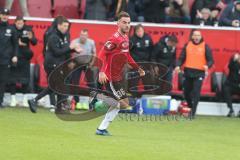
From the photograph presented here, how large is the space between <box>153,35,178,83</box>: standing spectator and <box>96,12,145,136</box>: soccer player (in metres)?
5.17

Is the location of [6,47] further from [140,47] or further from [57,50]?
[140,47]

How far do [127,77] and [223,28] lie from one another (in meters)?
3.12

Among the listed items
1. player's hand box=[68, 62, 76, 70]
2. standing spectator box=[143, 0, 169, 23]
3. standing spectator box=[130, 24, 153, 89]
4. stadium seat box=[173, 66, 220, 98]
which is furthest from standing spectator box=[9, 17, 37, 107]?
stadium seat box=[173, 66, 220, 98]

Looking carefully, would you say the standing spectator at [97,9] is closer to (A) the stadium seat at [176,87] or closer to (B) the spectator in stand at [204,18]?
(B) the spectator in stand at [204,18]

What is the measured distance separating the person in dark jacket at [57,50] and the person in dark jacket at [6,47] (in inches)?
35.8

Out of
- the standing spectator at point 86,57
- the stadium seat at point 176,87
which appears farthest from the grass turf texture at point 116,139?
the stadium seat at point 176,87

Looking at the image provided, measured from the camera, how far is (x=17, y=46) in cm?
1898

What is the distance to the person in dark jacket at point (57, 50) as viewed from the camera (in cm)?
1817

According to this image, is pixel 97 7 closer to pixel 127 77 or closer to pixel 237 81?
pixel 127 77

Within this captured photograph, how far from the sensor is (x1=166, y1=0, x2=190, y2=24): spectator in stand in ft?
71.5

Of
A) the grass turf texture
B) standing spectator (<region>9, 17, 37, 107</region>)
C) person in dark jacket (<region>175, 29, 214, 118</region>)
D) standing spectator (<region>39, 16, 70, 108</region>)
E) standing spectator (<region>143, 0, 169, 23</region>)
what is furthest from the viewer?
standing spectator (<region>143, 0, 169, 23</region>)

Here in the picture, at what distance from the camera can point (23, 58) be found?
64.4ft

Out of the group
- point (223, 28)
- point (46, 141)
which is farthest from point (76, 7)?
point (46, 141)

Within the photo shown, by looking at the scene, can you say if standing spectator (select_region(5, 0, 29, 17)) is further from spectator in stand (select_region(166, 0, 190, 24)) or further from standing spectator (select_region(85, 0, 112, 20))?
spectator in stand (select_region(166, 0, 190, 24))
